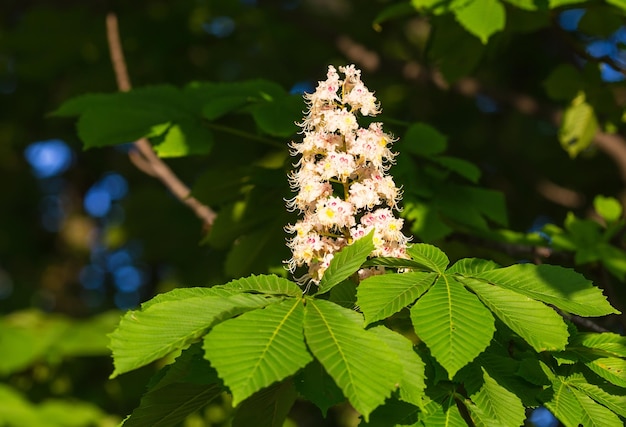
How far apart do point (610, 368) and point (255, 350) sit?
2.97 ft

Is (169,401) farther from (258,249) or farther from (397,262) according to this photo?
(258,249)

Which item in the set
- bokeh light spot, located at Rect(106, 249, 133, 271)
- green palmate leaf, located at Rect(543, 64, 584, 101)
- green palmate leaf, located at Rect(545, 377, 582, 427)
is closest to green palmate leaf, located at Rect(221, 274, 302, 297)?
green palmate leaf, located at Rect(545, 377, 582, 427)

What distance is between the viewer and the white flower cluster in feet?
6.06

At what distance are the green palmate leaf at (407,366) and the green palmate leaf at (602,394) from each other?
1.53 ft

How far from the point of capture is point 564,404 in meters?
1.68

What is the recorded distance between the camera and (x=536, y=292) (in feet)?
5.39

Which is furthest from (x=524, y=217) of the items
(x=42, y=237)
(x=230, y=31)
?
(x=42, y=237)

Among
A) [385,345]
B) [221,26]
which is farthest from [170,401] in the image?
[221,26]

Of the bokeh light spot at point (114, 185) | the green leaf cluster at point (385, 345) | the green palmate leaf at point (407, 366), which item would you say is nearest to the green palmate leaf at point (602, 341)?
the green leaf cluster at point (385, 345)

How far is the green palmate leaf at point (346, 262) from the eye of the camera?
1610 mm

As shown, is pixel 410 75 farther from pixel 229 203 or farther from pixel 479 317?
pixel 479 317

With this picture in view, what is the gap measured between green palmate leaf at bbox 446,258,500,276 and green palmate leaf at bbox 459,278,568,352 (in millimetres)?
86

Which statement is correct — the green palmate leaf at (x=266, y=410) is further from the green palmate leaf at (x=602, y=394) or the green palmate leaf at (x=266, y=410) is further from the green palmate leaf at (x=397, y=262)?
the green palmate leaf at (x=602, y=394)

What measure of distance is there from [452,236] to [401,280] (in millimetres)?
1885
